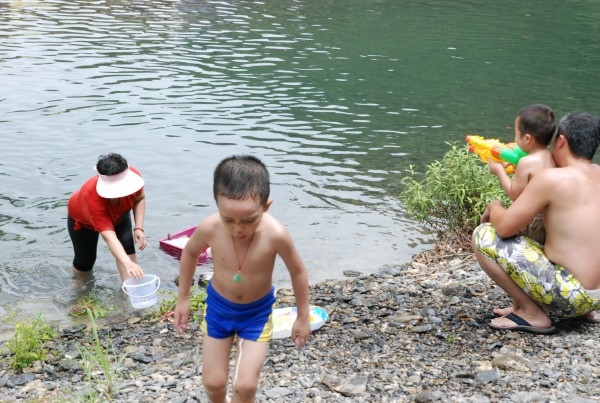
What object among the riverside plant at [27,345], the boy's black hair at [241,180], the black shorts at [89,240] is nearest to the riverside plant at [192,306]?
the black shorts at [89,240]

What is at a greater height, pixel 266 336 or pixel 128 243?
pixel 266 336

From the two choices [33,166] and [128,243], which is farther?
[33,166]

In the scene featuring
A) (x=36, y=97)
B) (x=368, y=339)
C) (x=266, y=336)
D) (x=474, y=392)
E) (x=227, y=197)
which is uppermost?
(x=227, y=197)

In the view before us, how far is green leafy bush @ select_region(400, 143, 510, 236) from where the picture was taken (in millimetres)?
7023

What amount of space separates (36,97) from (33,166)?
3434mm

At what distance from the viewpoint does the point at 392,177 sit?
10.3 metres

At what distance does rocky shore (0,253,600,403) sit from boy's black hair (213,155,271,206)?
1.35 metres

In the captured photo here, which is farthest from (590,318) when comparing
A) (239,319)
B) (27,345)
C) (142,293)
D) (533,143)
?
(27,345)

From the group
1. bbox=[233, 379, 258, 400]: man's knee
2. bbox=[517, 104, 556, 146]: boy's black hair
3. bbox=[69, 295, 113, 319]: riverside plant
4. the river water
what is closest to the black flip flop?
bbox=[517, 104, 556, 146]: boy's black hair

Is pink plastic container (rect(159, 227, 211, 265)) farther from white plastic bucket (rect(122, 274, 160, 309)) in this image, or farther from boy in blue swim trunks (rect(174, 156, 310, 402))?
boy in blue swim trunks (rect(174, 156, 310, 402))

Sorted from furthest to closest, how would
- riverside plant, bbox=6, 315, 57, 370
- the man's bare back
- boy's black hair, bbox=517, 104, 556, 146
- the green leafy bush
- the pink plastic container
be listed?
the pink plastic container, the green leafy bush, riverside plant, bbox=6, 315, 57, 370, boy's black hair, bbox=517, 104, 556, 146, the man's bare back

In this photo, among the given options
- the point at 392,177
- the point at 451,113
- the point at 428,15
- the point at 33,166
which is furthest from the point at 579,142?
the point at 428,15

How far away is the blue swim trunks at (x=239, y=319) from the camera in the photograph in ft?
12.8

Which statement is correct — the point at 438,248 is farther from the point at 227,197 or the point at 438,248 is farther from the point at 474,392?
the point at 227,197
